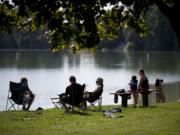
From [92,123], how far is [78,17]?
13.6ft

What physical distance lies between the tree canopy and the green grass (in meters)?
2.03

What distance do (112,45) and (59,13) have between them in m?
123

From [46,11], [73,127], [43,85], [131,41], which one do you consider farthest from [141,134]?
[131,41]

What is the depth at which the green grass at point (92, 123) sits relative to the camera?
10828 millimetres

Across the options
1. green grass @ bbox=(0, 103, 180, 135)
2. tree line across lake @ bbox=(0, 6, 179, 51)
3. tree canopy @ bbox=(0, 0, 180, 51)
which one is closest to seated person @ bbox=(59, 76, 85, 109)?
green grass @ bbox=(0, 103, 180, 135)

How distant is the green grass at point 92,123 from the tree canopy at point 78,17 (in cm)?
203

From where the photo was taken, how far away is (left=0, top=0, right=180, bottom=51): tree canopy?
338 inches

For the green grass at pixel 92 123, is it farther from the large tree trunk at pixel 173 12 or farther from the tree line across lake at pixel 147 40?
the tree line across lake at pixel 147 40

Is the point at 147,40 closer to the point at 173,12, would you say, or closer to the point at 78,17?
the point at 173,12

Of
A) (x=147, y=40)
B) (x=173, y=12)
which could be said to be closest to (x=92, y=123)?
(x=173, y=12)

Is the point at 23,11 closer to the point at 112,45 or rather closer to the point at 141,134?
the point at 141,134

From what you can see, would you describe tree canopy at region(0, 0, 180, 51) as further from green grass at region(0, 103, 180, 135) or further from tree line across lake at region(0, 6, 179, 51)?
tree line across lake at region(0, 6, 179, 51)

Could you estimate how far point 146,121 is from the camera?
1222 centimetres

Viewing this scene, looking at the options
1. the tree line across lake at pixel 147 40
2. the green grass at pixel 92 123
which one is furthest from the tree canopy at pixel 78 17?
the tree line across lake at pixel 147 40
